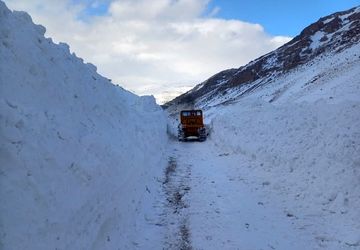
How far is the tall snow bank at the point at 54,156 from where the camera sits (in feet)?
17.4

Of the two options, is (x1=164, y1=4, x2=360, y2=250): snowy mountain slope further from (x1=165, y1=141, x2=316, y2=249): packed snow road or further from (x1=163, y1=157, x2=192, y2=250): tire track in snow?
(x1=163, y1=157, x2=192, y2=250): tire track in snow

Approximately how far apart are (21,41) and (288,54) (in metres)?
137

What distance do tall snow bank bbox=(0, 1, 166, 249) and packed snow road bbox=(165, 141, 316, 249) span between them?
1047 mm

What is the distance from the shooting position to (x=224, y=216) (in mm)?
10359

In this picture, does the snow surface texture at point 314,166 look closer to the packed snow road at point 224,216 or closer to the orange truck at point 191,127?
the packed snow road at point 224,216

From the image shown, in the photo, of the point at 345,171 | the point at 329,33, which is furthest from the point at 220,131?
the point at 329,33

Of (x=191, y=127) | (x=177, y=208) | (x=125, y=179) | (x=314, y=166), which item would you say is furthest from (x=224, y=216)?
(x=191, y=127)

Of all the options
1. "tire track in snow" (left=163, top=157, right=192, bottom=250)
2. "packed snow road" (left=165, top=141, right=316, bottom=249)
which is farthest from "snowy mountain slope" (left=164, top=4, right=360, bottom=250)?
"tire track in snow" (left=163, top=157, right=192, bottom=250)

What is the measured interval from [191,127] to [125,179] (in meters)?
22.8

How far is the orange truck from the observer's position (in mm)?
32062

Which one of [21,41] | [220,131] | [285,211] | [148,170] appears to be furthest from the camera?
[220,131]

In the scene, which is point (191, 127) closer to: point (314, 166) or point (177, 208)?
point (314, 166)

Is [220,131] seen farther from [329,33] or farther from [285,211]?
[329,33]

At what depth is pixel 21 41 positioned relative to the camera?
23.4ft
